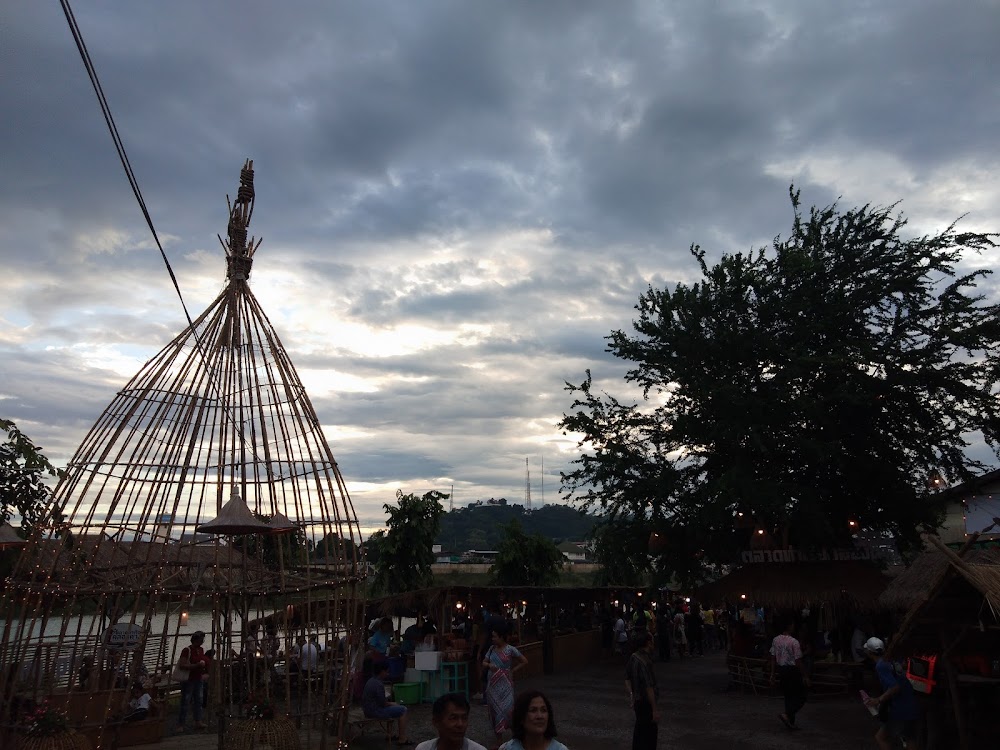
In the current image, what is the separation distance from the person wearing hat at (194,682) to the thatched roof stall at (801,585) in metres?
10.9

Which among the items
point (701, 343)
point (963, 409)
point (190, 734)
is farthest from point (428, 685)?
point (963, 409)

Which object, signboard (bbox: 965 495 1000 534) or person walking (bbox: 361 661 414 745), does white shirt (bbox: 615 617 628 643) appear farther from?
person walking (bbox: 361 661 414 745)

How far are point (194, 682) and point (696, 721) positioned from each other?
8.02 metres

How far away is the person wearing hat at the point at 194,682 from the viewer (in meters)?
11.8

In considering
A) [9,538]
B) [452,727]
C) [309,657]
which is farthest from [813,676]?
[9,538]

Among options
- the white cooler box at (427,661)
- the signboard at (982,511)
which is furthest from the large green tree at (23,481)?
the signboard at (982,511)

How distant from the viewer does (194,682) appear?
11.8 meters

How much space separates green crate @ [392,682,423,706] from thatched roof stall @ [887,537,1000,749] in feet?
28.6

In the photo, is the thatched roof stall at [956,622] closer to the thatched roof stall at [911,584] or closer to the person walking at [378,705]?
the thatched roof stall at [911,584]

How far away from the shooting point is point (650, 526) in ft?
59.4

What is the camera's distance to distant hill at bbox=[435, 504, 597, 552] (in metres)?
104

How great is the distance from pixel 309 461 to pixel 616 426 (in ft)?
38.0

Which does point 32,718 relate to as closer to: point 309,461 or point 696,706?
point 309,461

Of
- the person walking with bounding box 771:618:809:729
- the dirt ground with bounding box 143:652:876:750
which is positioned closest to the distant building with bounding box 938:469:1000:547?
the dirt ground with bounding box 143:652:876:750
